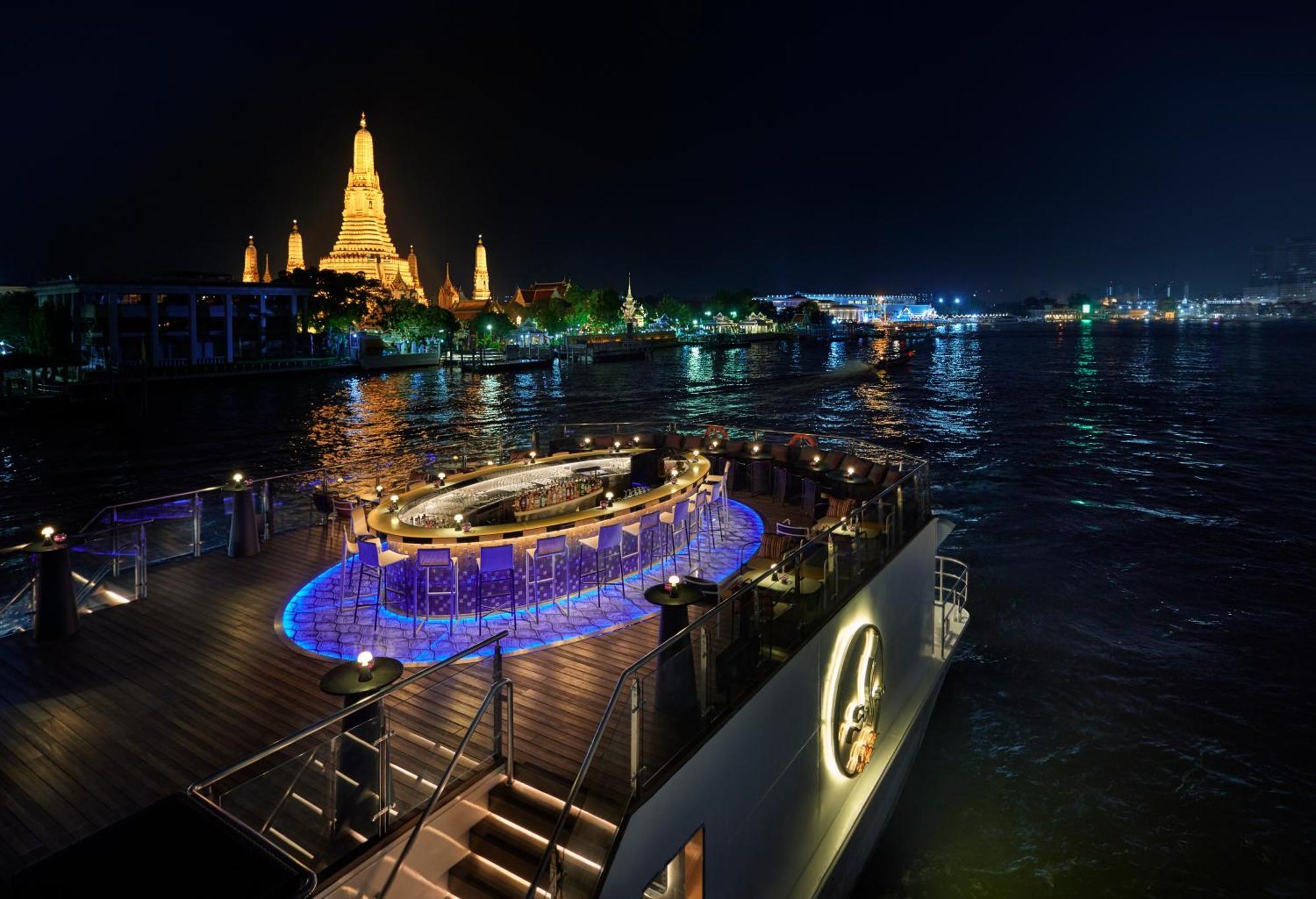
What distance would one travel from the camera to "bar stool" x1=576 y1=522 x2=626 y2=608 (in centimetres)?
1062

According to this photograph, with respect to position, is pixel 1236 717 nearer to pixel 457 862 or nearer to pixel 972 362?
pixel 457 862

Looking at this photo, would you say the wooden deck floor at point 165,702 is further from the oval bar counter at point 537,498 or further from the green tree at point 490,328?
the green tree at point 490,328

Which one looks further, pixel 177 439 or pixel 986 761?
pixel 177 439

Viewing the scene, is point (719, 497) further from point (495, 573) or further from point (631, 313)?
point (631, 313)

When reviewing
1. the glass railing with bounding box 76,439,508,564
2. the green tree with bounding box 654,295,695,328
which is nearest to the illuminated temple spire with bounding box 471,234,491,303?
the green tree with bounding box 654,295,695,328

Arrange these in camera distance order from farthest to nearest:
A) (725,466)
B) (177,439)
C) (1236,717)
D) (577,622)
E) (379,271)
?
(379,271), (177,439), (725,466), (1236,717), (577,622)

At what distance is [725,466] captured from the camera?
15250 millimetres

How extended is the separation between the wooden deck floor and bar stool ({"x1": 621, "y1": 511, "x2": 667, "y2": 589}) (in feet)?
5.51

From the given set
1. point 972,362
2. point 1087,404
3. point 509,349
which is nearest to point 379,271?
point 509,349

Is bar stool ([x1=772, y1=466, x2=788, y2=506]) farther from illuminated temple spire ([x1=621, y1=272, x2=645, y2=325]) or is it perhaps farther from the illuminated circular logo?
illuminated temple spire ([x1=621, y1=272, x2=645, y2=325])

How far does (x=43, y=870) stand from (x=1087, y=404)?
66613 mm

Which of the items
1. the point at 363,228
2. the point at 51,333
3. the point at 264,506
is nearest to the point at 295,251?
the point at 363,228

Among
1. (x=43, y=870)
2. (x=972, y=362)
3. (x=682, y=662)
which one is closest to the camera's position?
(x=43, y=870)

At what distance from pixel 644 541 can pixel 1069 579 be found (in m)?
13.2
